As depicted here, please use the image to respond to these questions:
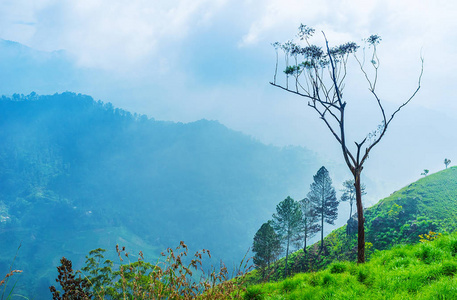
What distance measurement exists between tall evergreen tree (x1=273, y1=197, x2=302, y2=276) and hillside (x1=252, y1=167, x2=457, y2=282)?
468cm

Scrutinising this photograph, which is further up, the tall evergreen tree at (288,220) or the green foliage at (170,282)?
the tall evergreen tree at (288,220)

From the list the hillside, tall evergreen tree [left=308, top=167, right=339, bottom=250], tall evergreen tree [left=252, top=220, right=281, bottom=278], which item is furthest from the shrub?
tall evergreen tree [left=308, top=167, right=339, bottom=250]

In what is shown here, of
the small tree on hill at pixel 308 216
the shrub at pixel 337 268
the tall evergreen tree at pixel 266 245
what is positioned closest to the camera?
the shrub at pixel 337 268

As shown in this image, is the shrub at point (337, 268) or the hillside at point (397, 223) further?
the hillside at point (397, 223)

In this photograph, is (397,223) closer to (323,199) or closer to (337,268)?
(323,199)

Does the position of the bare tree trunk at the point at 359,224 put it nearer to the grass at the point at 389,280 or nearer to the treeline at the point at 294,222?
the grass at the point at 389,280

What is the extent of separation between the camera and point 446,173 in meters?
58.2

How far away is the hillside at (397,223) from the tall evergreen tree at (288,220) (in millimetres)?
4675

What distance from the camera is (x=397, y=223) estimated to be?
43281mm

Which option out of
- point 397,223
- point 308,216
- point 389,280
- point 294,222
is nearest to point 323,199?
point 308,216

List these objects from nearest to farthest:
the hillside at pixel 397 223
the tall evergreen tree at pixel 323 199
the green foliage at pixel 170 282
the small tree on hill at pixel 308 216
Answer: the green foliage at pixel 170 282
the hillside at pixel 397 223
the tall evergreen tree at pixel 323 199
the small tree on hill at pixel 308 216

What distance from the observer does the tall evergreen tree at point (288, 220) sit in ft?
144

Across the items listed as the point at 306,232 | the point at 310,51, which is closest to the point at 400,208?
the point at 306,232

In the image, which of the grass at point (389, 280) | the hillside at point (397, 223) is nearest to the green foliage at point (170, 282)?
the grass at point (389, 280)
